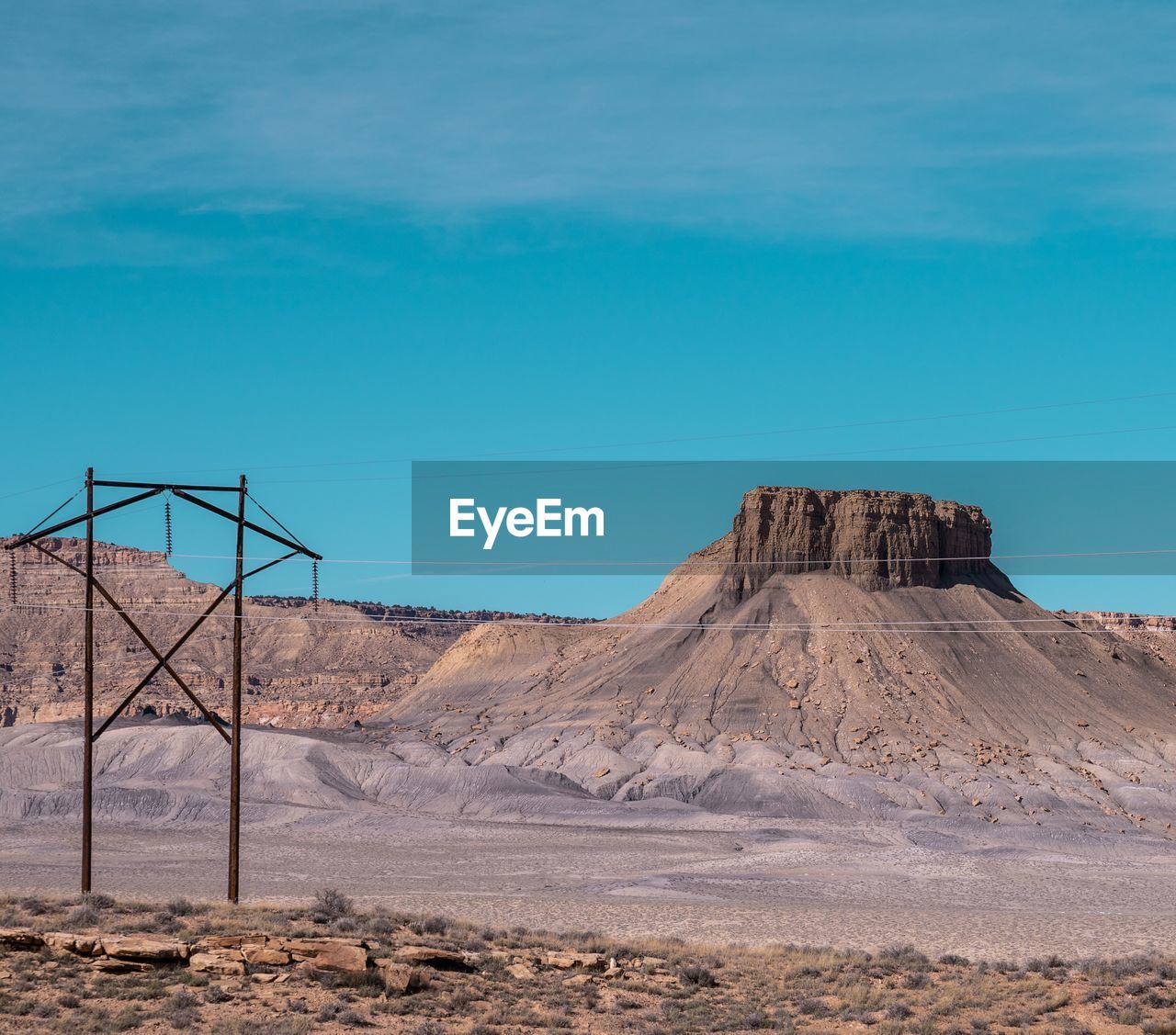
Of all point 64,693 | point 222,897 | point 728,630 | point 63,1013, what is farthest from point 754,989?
point 64,693

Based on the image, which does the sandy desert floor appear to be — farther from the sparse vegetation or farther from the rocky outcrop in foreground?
the rocky outcrop in foreground

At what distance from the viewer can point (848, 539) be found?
467 ft

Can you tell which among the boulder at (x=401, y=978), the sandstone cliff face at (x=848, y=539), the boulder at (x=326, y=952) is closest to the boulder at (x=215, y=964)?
the boulder at (x=326, y=952)

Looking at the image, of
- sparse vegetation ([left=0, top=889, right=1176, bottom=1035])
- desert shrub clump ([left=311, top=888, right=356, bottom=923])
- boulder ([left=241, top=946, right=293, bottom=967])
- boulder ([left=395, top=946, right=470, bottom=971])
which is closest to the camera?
sparse vegetation ([left=0, top=889, right=1176, bottom=1035])

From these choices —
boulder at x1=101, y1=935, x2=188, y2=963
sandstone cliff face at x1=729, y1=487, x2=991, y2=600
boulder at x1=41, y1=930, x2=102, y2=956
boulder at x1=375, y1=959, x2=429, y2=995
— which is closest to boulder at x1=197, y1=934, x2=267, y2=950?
boulder at x1=101, y1=935, x2=188, y2=963

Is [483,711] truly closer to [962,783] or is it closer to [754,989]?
[962,783]

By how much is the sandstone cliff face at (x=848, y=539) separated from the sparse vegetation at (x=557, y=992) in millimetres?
106101

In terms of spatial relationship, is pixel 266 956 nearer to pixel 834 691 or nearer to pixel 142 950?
pixel 142 950

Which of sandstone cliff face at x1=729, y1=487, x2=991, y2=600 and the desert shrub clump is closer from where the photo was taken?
the desert shrub clump

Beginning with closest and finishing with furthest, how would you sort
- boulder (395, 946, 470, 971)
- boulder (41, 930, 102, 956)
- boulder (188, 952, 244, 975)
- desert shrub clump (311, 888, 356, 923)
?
boulder (188, 952, 244, 975)
boulder (41, 930, 102, 956)
boulder (395, 946, 470, 971)
desert shrub clump (311, 888, 356, 923)

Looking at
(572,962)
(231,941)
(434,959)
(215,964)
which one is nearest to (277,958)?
(215,964)

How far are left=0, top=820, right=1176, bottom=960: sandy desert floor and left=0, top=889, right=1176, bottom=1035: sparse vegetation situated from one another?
361 inches

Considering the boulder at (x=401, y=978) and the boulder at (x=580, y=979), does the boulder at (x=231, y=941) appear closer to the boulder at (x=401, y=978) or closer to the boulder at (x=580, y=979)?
the boulder at (x=401, y=978)

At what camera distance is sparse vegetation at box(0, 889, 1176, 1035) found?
78.6ft
